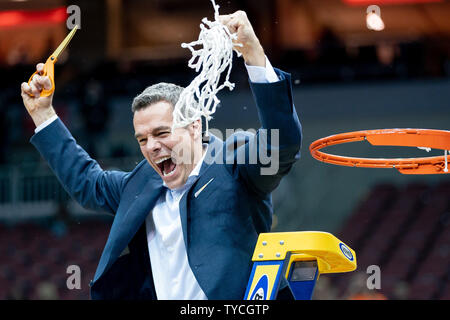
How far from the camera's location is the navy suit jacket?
240cm

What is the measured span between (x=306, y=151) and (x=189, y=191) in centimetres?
614

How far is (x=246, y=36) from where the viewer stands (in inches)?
94.1

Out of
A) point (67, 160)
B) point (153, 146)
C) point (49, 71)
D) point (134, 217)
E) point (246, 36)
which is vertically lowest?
point (134, 217)

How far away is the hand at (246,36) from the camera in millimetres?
2387

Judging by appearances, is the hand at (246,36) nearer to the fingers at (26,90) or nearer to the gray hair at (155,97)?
the gray hair at (155,97)

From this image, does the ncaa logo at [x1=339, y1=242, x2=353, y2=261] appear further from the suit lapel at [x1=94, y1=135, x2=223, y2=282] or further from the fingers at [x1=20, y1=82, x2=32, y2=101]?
the fingers at [x1=20, y1=82, x2=32, y2=101]

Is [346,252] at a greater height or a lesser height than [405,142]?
lesser

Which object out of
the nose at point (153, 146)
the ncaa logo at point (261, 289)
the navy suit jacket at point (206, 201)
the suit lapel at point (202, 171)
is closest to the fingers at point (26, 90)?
the navy suit jacket at point (206, 201)

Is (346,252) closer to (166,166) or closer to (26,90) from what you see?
(166,166)

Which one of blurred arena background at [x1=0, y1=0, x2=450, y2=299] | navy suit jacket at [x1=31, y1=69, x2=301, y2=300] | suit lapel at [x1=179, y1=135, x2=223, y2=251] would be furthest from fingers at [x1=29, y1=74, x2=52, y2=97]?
blurred arena background at [x1=0, y1=0, x2=450, y2=299]

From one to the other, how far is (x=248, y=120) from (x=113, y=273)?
20.6 feet

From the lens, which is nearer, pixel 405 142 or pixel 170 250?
pixel 170 250

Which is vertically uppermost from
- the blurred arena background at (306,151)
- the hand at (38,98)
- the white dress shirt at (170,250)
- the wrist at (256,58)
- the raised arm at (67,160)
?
the wrist at (256,58)

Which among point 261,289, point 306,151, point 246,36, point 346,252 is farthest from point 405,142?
point 306,151
